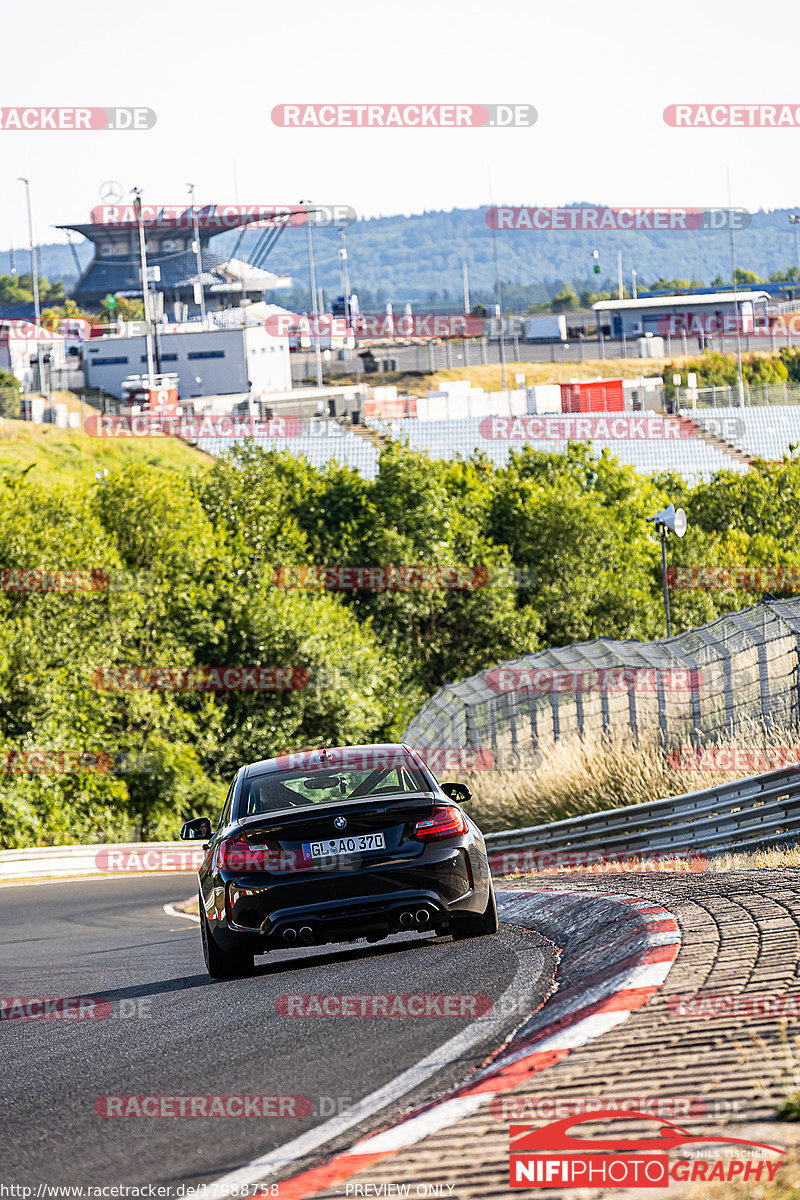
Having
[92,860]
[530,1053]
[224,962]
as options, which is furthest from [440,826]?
[92,860]

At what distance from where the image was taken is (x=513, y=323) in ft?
530

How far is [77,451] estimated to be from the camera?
77.2 metres

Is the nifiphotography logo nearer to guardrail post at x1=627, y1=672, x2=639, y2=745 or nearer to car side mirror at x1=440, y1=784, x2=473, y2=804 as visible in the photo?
car side mirror at x1=440, y1=784, x2=473, y2=804

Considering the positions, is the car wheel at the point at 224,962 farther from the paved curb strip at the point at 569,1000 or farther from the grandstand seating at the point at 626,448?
the grandstand seating at the point at 626,448

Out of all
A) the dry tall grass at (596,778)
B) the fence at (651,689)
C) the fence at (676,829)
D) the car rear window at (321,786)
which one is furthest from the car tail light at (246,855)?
the fence at (651,689)

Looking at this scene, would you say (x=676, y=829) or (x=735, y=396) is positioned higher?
(x=735, y=396)

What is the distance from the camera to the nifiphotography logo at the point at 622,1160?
395 cm

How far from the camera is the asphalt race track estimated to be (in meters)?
5.27

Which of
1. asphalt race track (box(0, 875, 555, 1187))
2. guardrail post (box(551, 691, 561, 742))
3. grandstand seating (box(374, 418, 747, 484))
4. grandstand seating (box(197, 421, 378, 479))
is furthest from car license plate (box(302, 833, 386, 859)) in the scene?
grandstand seating (box(197, 421, 378, 479))

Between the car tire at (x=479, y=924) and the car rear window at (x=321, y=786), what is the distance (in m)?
0.82

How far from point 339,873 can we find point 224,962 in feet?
3.52

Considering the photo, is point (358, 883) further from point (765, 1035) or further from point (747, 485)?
point (747, 485)

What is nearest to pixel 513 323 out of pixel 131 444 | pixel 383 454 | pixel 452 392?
pixel 452 392

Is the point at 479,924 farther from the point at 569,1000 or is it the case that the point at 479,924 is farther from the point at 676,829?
the point at 676,829
